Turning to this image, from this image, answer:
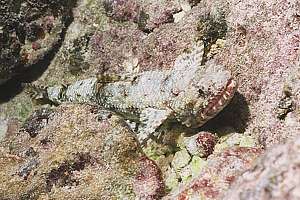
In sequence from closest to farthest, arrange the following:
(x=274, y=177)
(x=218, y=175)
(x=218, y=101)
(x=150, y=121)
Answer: (x=274, y=177) < (x=218, y=175) < (x=218, y=101) < (x=150, y=121)

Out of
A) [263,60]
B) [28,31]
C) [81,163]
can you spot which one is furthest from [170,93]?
[28,31]

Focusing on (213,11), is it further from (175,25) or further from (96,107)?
(96,107)

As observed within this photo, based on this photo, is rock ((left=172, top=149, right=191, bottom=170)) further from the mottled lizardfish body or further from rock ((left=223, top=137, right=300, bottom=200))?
rock ((left=223, top=137, right=300, bottom=200))

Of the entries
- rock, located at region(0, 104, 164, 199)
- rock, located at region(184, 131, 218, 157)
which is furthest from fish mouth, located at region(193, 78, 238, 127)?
rock, located at region(0, 104, 164, 199)

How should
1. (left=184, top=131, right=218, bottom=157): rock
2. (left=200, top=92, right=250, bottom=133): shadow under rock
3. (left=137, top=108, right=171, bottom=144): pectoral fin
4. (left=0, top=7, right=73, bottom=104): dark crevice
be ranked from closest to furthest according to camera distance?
(left=184, top=131, right=218, bottom=157): rock, (left=200, top=92, right=250, bottom=133): shadow under rock, (left=137, top=108, right=171, bottom=144): pectoral fin, (left=0, top=7, right=73, bottom=104): dark crevice

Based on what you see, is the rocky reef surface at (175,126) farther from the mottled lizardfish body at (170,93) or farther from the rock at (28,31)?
the mottled lizardfish body at (170,93)

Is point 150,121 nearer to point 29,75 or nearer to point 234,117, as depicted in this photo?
point 234,117
